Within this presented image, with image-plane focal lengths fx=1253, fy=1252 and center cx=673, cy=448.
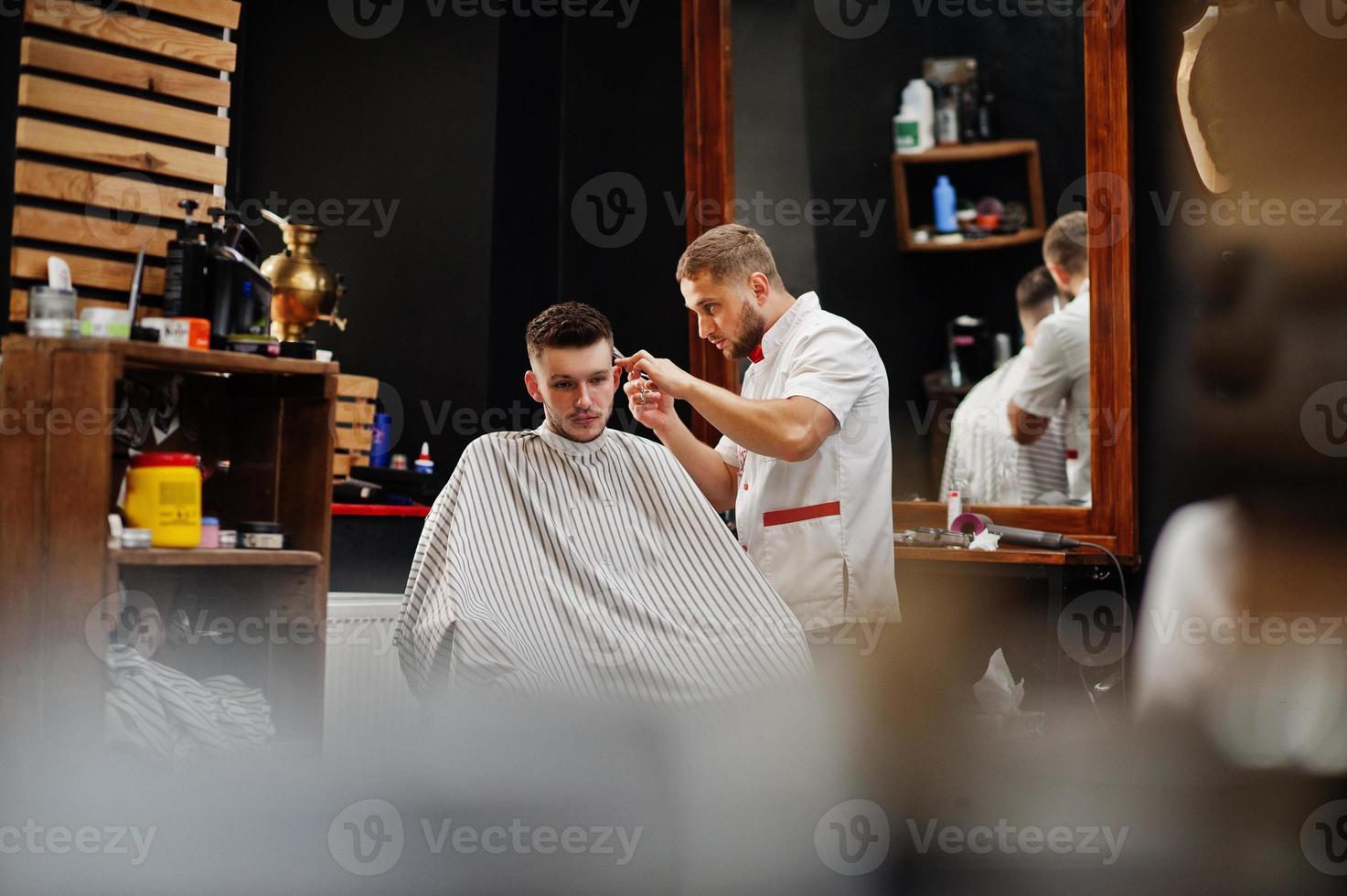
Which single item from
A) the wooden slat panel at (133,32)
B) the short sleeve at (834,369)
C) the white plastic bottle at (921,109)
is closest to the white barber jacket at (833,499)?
the short sleeve at (834,369)

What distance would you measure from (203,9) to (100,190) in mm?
407

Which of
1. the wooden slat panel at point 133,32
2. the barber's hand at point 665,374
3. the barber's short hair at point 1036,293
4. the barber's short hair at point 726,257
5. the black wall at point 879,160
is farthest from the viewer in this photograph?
the black wall at point 879,160

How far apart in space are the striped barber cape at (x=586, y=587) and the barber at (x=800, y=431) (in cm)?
20

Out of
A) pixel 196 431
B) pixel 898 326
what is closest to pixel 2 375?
pixel 196 431

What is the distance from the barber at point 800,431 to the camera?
254 cm

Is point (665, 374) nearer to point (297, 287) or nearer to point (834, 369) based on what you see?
point (834, 369)

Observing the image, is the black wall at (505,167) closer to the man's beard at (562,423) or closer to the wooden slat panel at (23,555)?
the man's beard at (562,423)

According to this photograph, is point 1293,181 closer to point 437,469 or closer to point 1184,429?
point 1184,429

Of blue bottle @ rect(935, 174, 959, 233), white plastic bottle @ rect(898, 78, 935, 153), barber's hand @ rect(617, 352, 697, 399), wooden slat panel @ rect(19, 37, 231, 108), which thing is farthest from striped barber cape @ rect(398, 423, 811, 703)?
white plastic bottle @ rect(898, 78, 935, 153)

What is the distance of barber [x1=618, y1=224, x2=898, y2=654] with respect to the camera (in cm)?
254

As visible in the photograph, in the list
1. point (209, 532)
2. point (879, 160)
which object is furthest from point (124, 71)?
point (879, 160)

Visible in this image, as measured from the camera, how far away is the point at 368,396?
11.0ft

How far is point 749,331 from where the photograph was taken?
2.79 metres

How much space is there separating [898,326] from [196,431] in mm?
1879
